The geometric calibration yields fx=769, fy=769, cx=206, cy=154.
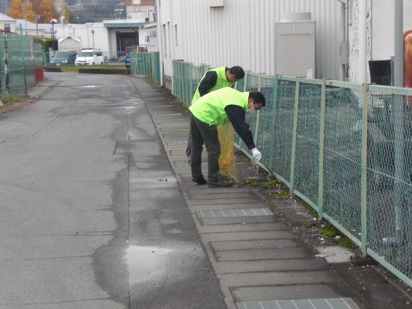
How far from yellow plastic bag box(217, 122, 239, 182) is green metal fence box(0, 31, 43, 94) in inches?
738

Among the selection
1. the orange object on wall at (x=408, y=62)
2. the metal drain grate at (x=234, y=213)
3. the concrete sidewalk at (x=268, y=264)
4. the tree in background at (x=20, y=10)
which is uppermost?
the tree in background at (x=20, y=10)

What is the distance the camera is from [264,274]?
261 inches

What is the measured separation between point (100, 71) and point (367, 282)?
5599 centimetres

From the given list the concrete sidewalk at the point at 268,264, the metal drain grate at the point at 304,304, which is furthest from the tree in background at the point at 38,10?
the metal drain grate at the point at 304,304

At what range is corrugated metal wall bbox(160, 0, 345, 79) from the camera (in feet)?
59.4

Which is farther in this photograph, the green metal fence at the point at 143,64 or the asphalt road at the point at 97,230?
the green metal fence at the point at 143,64

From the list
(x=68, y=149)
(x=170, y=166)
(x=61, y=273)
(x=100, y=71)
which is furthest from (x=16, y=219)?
(x=100, y=71)

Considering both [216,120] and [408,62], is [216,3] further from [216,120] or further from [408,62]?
[408,62]

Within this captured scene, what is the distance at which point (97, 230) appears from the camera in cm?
831

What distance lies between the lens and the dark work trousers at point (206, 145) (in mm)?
10391

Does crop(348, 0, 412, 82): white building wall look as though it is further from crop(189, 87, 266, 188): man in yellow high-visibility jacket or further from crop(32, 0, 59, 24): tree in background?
crop(32, 0, 59, 24): tree in background

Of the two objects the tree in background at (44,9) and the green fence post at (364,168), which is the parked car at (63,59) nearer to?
the tree in background at (44,9)

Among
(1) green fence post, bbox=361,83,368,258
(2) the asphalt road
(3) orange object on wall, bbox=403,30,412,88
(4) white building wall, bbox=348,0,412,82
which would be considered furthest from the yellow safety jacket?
(4) white building wall, bbox=348,0,412,82

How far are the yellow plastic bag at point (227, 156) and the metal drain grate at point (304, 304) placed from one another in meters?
5.14
